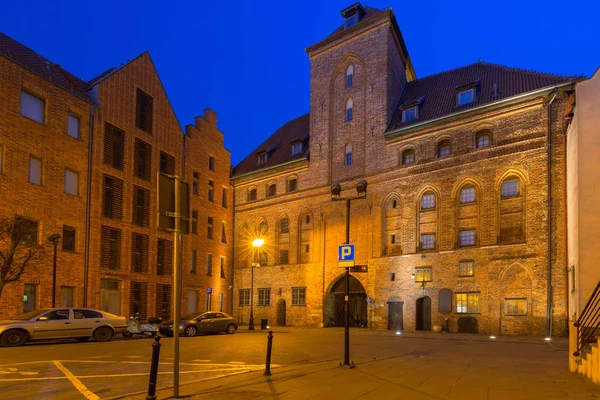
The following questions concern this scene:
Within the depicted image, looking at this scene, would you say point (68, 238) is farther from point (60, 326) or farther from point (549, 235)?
point (549, 235)

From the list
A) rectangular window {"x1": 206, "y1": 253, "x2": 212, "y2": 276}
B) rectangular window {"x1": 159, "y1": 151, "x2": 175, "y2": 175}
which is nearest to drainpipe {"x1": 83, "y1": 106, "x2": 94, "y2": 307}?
rectangular window {"x1": 159, "y1": 151, "x2": 175, "y2": 175}

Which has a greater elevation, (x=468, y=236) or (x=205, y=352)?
(x=468, y=236)

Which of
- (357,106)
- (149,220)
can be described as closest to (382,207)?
(357,106)

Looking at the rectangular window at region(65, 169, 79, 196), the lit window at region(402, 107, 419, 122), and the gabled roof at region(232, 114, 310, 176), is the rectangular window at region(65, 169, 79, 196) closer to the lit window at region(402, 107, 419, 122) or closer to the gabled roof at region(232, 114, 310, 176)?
the gabled roof at region(232, 114, 310, 176)

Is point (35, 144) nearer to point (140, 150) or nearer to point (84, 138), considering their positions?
point (84, 138)

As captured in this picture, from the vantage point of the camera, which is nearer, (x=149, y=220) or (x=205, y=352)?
(x=205, y=352)

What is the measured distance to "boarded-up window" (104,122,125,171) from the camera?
3303cm

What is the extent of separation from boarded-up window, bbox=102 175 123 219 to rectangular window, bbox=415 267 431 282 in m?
19.0

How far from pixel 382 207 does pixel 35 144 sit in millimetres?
21737

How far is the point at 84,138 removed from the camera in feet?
103

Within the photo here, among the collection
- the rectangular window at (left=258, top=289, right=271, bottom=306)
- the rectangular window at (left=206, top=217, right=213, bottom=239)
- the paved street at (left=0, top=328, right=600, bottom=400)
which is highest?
the rectangular window at (left=206, top=217, right=213, bottom=239)

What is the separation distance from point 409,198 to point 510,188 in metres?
6.52

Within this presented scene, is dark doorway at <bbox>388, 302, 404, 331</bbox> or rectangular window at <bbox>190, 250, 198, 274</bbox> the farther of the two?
rectangular window at <bbox>190, 250, 198, 274</bbox>

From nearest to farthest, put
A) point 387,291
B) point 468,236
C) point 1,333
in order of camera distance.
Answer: point 1,333
point 468,236
point 387,291
